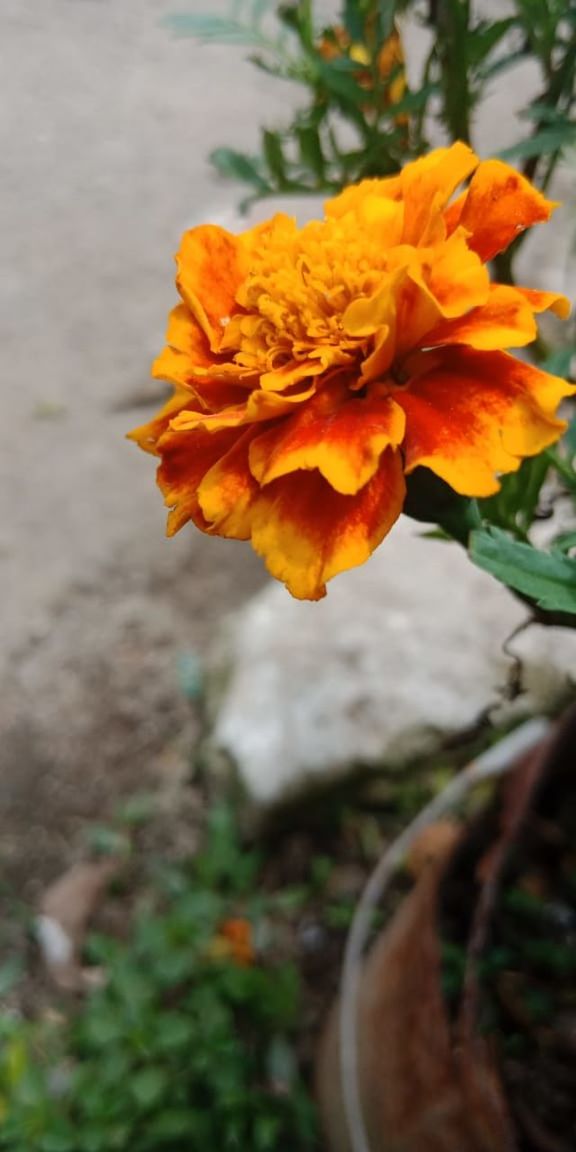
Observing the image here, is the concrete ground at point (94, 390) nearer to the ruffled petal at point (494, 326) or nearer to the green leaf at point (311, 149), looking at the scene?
the green leaf at point (311, 149)

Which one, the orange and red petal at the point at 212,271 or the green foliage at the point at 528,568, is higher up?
the orange and red petal at the point at 212,271

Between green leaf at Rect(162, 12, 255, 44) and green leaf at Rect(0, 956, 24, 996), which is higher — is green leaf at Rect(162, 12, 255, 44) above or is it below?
above

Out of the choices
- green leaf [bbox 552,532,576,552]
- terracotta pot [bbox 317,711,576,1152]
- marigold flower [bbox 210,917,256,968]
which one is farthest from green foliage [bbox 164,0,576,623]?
marigold flower [bbox 210,917,256,968]

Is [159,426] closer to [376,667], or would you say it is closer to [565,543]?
[565,543]

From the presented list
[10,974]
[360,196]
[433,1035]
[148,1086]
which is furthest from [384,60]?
[10,974]

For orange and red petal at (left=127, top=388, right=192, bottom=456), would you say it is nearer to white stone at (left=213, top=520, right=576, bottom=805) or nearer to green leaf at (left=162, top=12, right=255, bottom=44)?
green leaf at (left=162, top=12, right=255, bottom=44)

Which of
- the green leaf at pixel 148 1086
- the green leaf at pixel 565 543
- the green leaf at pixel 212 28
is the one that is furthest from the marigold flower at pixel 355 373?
the green leaf at pixel 148 1086

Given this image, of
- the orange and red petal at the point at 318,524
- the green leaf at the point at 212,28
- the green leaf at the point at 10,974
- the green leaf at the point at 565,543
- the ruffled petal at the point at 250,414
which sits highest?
the green leaf at the point at 212,28
